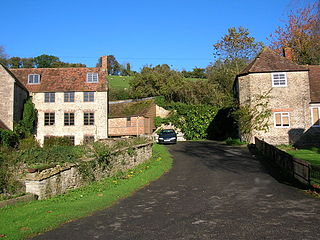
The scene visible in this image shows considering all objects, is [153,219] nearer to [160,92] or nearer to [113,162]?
[113,162]

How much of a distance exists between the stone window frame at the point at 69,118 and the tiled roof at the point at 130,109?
5.29 metres

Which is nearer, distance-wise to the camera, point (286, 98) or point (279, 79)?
point (286, 98)

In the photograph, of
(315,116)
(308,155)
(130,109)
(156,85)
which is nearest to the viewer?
(308,155)

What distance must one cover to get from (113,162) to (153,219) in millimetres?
7902

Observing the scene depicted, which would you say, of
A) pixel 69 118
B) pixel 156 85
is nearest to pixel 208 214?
pixel 69 118

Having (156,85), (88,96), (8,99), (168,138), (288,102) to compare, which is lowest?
(168,138)

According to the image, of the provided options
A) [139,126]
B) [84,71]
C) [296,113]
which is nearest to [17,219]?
[296,113]

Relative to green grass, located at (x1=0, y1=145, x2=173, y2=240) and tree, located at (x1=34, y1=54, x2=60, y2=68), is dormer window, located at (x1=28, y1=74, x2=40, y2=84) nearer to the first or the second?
green grass, located at (x1=0, y1=145, x2=173, y2=240)

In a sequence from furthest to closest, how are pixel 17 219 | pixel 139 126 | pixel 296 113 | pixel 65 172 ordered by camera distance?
pixel 139 126 → pixel 296 113 → pixel 65 172 → pixel 17 219

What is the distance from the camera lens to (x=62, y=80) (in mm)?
39719

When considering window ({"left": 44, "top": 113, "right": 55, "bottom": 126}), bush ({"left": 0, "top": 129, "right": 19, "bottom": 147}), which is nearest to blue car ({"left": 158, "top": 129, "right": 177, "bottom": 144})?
bush ({"left": 0, "top": 129, "right": 19, "bottom": 147})

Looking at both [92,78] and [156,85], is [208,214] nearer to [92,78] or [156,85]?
[92,78]

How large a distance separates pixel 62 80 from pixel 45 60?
2300 inches

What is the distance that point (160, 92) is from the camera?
55.7 metres
